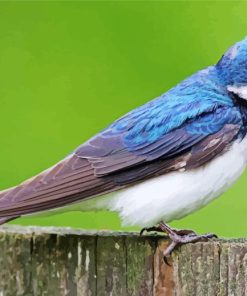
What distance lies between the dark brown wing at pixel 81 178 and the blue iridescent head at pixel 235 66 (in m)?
0.19

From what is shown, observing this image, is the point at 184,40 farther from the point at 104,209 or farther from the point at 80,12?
the point at 104,209

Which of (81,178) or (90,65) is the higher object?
(90,65)

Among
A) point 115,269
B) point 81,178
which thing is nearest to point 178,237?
point 115,269

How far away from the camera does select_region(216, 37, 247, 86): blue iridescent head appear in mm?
3736

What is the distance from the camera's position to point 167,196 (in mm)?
3500

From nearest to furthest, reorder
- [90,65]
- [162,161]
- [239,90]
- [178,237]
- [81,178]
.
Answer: [178,237]
[81,178]
[162,161]
[239,90]
[90,65]

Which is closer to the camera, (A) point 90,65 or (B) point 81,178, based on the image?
(B) point 81,178

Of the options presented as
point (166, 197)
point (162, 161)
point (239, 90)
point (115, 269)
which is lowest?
point (115, 269)

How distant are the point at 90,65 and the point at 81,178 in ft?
4.79

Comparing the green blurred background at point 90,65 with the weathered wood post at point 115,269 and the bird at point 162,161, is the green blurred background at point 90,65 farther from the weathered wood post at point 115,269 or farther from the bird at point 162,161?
the weathered wood post at point 115,269

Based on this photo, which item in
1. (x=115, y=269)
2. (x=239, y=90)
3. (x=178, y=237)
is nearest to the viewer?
(x=115, y=269)

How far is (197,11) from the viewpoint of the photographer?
4750mm

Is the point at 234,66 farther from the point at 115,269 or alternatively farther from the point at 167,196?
the point at 115,269

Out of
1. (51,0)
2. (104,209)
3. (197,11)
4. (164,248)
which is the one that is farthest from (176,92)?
(51,0)
